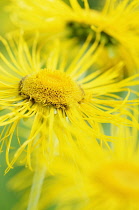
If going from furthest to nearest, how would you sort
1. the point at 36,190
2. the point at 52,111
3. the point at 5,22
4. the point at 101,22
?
the point at 5,22
the point at 101,22
the point at 52,111
the point at 36,190

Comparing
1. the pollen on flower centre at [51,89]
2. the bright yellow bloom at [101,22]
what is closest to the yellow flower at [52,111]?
the pollen on flower centre at [51,89]

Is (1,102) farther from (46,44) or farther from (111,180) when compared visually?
(46,44)

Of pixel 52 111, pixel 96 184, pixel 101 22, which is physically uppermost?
pixel 101 22

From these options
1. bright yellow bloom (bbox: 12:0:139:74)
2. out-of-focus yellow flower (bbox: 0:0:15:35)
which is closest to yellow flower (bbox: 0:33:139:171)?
bright yellow bloom (bbox: 12:0:139:74)

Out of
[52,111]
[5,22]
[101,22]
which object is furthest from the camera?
[5,22]

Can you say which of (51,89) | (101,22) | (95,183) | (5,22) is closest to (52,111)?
(51,89)

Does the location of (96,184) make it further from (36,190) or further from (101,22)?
(101,22)

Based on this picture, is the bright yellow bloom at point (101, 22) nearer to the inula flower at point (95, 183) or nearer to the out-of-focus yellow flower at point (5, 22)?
the out-of-focus yellow flower at point (5, 22)
